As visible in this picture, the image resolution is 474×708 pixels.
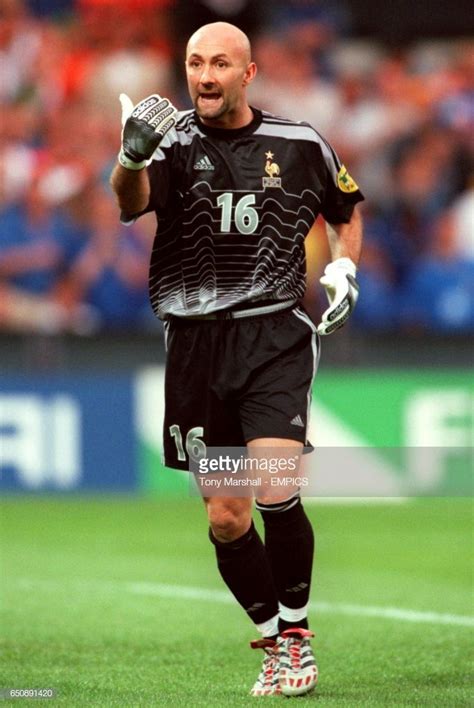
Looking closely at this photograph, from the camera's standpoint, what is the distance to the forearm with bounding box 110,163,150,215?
536 centimetres

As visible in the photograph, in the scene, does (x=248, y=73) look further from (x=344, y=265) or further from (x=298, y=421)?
(x=298, y=421)

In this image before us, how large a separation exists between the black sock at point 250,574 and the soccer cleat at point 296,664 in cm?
17

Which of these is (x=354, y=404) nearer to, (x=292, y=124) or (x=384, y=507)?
(x=384, y=507)

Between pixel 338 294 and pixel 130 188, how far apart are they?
3.11 feet

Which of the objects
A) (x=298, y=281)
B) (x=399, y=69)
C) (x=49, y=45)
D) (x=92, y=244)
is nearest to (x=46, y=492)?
(x=92, y=244)

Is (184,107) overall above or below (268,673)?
above

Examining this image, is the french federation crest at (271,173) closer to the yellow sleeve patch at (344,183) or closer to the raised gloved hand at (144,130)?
the yellow sleeve patch at (344,183)

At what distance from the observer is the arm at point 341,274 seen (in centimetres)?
574

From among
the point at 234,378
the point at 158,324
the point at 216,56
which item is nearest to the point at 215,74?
the point at 216,56

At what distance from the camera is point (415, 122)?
1423cm

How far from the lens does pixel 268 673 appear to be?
5.71m

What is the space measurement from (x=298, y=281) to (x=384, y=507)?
6.97 meters

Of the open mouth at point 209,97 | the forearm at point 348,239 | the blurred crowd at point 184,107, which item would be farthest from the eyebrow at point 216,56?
the blurred crowd at point 184,107

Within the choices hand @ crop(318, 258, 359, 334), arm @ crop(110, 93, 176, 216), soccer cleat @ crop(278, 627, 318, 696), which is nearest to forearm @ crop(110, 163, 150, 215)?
arm @ crop(110, 93, 176, 216)
